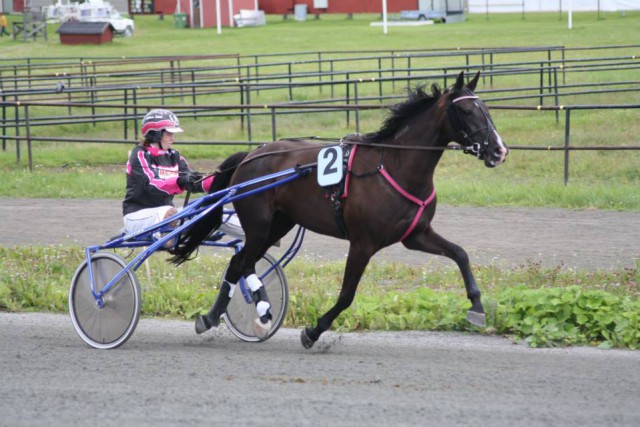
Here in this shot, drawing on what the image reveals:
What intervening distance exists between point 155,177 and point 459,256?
224 centimetres

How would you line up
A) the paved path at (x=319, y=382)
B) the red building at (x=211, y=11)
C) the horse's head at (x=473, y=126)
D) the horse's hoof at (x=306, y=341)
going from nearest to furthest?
the paved path at (x=319, y=382)
the horse's head at (x=473, y=126)
the horse's hoof at (x=306, y=341)
the red building at (x=211, y=11)

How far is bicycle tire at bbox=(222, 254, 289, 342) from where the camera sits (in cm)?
759

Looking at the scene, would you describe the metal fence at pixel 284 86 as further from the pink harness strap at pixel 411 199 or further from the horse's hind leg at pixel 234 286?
the pink harness strap at pixel 411 199

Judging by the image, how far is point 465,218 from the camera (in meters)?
12.6

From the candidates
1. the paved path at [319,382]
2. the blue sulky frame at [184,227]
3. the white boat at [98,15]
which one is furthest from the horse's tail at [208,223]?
the white boat at [98,15]

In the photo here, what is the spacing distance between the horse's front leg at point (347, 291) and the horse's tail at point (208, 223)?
47.6 inches

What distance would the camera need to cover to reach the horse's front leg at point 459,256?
689 cm

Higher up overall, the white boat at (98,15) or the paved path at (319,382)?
the white boat at (98,15)

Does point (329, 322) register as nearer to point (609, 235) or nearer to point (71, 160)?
point (609, 235)

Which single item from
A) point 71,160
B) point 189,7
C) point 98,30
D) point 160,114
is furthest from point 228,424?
point 189,7

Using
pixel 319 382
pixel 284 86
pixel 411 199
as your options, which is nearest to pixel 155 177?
pixel 411 199

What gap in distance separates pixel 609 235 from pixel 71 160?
10.1m

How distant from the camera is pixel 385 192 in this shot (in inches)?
265

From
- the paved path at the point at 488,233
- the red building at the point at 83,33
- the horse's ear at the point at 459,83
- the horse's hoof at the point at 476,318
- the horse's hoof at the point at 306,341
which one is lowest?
the paved path at the point at 488,233
